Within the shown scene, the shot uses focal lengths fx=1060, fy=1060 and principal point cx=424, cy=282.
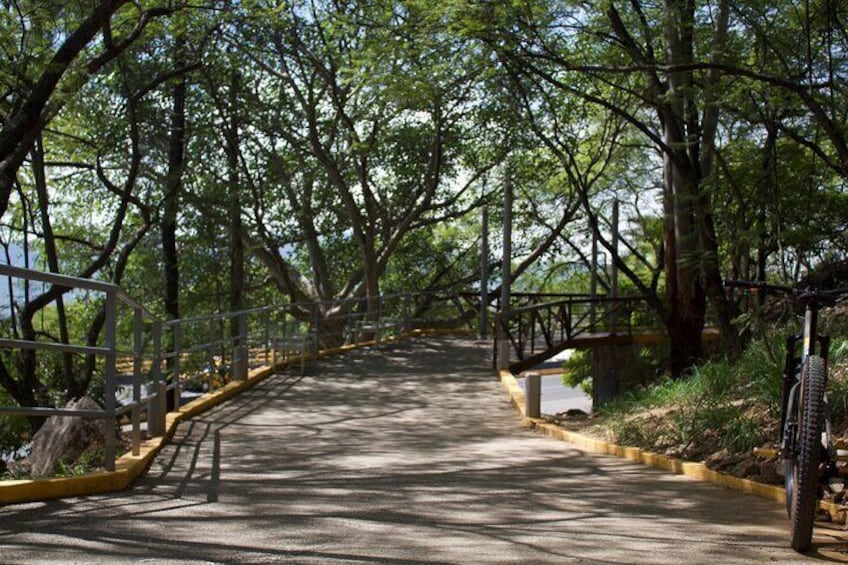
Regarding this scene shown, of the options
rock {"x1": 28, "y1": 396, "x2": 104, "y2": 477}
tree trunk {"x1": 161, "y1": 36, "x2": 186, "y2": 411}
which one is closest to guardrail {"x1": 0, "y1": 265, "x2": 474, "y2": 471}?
rock {"x1": 28, "y1": 396, "x2": 104, "y2": 477}

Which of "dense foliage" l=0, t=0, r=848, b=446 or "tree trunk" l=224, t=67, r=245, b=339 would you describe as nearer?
"dense foliage" l=0, t=0, r=848, b=446

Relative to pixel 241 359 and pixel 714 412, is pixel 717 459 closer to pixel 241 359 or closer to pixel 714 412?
pixel 714 412

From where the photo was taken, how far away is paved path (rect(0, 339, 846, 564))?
4855 mm

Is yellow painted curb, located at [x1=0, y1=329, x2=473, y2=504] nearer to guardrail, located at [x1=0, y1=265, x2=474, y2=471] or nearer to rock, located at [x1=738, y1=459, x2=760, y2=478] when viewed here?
guardrail, located at [x1=0, y1=265, x2=474, y2=471]

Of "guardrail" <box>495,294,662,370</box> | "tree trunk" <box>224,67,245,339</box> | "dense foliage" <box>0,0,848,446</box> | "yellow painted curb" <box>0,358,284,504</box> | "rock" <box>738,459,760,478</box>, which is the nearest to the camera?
"yellow painted curb" <box>0,358,284,504</box>

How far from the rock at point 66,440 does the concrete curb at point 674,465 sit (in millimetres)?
4481

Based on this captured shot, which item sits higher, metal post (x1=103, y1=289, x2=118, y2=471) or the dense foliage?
the dense foliage

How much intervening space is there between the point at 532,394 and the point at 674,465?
14.6ft

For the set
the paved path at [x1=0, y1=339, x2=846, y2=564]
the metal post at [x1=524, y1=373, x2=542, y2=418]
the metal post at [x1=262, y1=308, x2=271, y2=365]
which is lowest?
the paved path at [x1=0, y1=339, x2=846, y2=564]

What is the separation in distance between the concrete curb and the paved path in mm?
135

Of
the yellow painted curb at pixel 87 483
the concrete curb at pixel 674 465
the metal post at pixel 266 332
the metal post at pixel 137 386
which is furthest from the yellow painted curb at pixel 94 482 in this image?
the metal post at pixel 266 332

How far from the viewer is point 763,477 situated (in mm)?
7000

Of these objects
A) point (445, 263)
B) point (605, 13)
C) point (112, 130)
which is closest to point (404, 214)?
point (445, 263)

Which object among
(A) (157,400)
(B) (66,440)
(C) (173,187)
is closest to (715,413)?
(A) (157,400)
